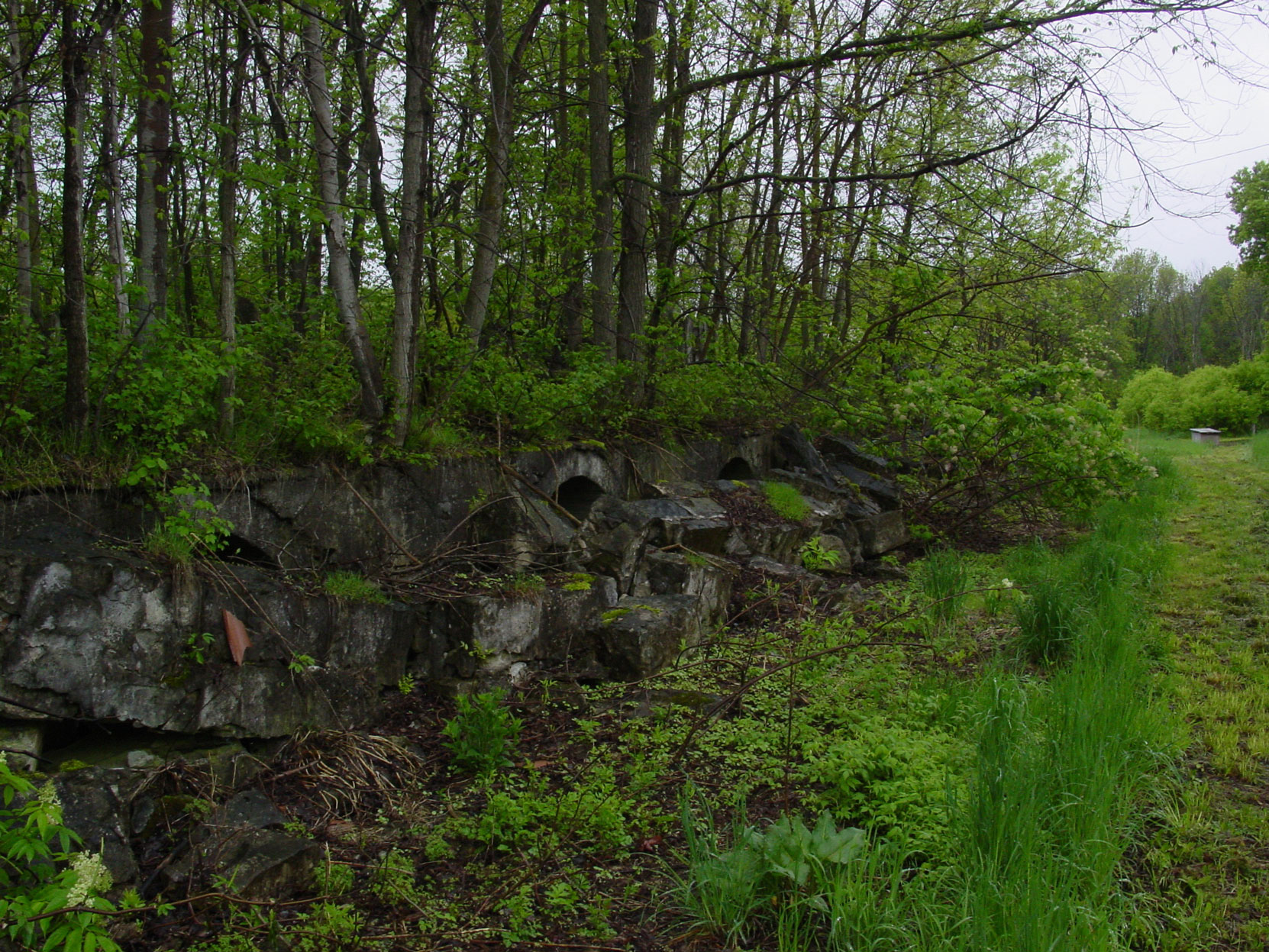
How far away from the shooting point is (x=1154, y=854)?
10.4 ft

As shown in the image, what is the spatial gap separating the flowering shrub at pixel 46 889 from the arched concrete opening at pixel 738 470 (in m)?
8.09

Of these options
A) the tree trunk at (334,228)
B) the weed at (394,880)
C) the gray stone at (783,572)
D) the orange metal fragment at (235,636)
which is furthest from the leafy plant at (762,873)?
the gray stone at (783,572)

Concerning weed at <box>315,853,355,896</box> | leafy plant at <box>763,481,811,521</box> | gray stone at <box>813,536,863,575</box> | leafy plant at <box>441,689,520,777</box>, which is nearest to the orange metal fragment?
leafy plant at <box>441,689,520,777</box>

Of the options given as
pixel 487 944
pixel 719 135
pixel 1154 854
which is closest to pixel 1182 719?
pixel 1154 854

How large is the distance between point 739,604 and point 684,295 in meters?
4.14

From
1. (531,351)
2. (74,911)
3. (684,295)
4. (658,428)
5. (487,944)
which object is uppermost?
(684,295)

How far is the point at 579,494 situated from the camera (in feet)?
25.5

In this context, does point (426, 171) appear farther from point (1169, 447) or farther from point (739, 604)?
point (1169, 447)

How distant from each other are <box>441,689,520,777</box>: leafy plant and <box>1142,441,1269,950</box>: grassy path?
285 cm

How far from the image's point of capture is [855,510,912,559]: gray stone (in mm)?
8805

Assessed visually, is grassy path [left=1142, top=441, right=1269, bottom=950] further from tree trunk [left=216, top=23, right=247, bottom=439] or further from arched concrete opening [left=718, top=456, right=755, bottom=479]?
tree trunk [left=216, top=23, right=247, bottom=439]

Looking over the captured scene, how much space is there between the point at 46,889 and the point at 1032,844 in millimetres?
3081

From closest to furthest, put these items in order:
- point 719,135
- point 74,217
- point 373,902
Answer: point 373,902, point 74,217, point 719,135

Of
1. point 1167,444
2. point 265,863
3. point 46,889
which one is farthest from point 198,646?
point 1167,444
